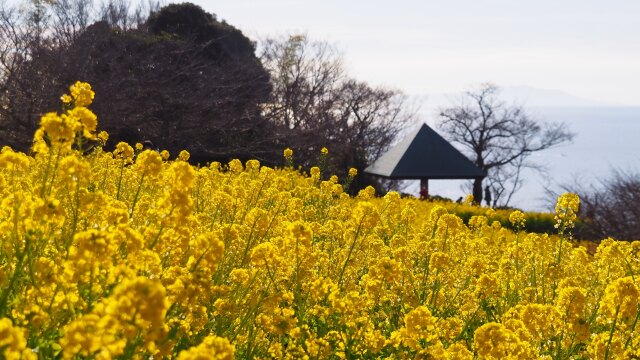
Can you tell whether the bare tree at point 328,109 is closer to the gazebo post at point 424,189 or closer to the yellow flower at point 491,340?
the gazebo post at point 424,189

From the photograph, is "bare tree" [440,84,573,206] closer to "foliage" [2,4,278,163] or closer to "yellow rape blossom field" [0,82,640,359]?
"foliage" [2,4,278,163]

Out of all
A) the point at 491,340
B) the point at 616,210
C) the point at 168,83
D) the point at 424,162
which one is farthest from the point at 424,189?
the point at 491,340

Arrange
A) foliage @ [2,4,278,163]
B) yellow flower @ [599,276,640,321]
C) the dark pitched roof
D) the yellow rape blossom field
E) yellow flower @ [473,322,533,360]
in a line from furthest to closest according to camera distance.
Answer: the dark pitched roof → foliage @ [2,4,278,163] → yellow flower @ [599,276,640,321] → yellow flower @ [473,322,533,360] → the yellow rape blossom field

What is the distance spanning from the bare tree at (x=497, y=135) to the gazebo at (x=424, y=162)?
59.1 ft

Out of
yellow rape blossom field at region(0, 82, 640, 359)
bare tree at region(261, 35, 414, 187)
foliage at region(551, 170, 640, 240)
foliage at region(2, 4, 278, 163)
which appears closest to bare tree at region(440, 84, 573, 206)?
bare tree at region(261, 35, 414, 187)

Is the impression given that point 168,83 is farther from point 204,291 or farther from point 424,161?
point 204,291

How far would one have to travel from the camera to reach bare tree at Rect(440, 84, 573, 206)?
140 feet

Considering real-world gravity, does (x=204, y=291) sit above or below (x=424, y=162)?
below

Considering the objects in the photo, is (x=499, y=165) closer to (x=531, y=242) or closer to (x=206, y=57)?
(x=206, y=57)

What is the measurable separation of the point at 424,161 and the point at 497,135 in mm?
20553

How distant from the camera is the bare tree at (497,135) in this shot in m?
42.8

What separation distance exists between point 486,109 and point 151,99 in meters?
25.6

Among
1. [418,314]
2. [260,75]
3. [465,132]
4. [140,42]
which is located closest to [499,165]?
[465,132]

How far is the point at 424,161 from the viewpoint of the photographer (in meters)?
23.4
